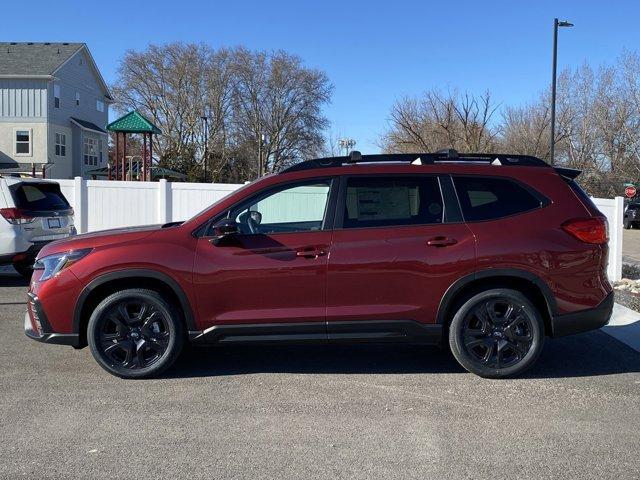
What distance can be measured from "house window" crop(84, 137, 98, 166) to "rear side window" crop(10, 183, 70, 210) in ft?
114

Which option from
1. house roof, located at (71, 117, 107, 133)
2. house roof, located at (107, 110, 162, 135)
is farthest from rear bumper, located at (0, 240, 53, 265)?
house roof, located at (71, 117, 107, 133)

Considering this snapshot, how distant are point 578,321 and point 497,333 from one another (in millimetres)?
703

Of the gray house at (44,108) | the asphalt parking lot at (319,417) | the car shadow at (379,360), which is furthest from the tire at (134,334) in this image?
the gray house at (44,108)

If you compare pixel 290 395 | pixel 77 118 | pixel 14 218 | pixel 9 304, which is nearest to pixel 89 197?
pixel 14 218

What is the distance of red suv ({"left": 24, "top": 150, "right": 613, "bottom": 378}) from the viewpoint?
514 cm

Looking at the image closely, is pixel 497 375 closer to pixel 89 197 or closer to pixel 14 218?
pixel 14 218

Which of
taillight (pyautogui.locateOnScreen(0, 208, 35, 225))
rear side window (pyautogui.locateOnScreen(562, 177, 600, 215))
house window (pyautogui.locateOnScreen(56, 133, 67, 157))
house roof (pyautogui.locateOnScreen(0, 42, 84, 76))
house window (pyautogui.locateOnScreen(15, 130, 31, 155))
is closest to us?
rear side window (pyautogui.locateOnScreen(562, 177, 600, 215))

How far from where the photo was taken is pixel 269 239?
519cm

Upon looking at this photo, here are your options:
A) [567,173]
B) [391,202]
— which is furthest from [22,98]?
[567,173]

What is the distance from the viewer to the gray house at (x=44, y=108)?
120 feet

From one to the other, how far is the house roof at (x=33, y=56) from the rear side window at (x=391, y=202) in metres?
36.4

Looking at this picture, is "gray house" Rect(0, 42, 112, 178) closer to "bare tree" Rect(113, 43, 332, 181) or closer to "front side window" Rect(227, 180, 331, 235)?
"bare tree" Rect(113, 43, 332, 181)

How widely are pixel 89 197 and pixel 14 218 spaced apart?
224 inches

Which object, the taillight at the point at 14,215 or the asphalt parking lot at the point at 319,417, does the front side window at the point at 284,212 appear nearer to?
the asphalt parking lot at the point at 319,417
